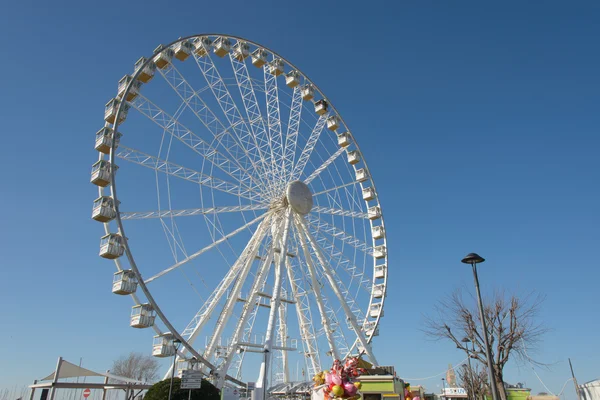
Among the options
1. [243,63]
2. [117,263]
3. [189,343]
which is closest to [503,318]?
[189,343]

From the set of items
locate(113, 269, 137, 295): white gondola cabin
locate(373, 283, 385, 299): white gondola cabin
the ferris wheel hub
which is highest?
the ferris wheel hub

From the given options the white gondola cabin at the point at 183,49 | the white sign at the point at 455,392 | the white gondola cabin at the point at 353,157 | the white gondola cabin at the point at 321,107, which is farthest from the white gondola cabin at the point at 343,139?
the white sign at the point at 455,392

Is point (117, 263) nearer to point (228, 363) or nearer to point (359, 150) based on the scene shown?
point (228, 363)

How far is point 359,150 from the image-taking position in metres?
33.9

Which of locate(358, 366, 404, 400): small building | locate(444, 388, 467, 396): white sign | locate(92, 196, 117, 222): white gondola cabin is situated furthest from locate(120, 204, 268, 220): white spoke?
locate(444, 388, 467, 396): white sign

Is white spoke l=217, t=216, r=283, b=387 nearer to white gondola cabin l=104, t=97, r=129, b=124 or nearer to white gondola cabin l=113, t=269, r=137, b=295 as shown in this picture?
white gondola cabin l=113, t=269, r=137, b=295

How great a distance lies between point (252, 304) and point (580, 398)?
1798 centimetres

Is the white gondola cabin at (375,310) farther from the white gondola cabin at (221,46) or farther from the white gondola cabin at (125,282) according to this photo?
the white gondola cabin at (221,46)

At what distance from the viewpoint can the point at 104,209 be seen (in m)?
20.5

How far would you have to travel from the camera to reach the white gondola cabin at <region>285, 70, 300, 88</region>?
30.9 meters

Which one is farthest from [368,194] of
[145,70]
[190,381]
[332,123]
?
[190,381]

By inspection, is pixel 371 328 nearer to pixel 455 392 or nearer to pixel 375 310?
pixel 375 310

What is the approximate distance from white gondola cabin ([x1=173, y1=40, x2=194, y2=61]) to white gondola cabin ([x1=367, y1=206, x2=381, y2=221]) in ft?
53.5

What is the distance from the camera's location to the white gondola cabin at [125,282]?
64.3 feet
